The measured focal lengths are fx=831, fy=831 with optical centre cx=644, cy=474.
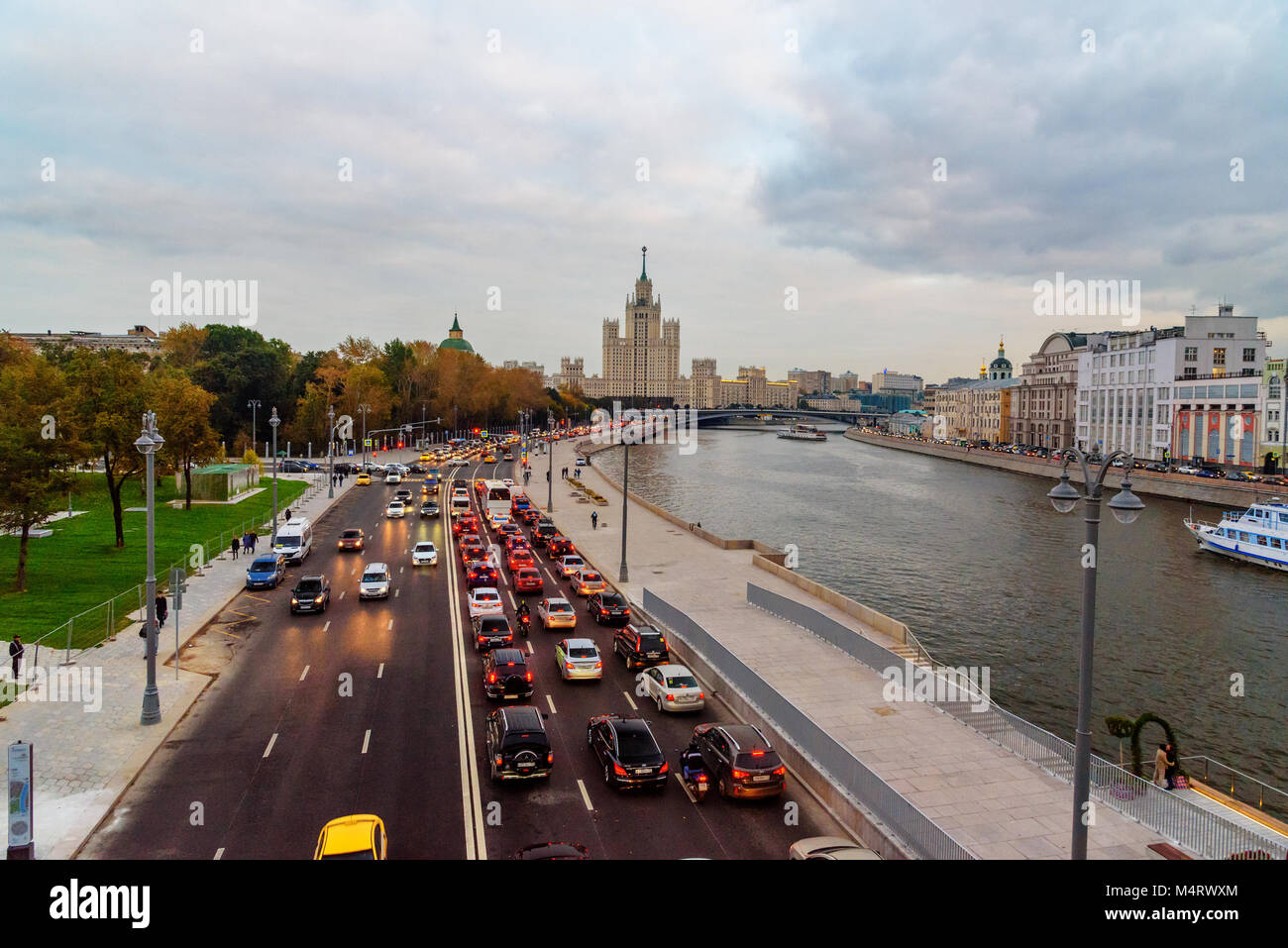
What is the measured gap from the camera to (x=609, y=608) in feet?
86.2

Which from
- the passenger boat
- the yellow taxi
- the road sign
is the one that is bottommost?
the passenger boat

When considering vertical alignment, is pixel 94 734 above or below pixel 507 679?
below

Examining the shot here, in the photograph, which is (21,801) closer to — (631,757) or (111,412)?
(631,757)

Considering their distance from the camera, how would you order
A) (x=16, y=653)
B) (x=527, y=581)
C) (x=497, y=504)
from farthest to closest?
(x=497, y=504) < (x=527, y=581) < (x=16, y=653)

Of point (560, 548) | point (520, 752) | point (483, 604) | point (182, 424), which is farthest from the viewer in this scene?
point (182, 424)

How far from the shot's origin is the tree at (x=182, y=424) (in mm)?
45438

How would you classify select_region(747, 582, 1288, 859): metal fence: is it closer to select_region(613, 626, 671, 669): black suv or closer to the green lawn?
select_region(613, 626, 671, 669): black suv

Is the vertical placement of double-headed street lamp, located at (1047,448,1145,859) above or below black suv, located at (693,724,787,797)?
above

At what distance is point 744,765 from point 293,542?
28.5 metres

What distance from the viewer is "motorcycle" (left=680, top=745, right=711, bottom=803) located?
46.5 feet

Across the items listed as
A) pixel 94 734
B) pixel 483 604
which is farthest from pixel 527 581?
pixel 94 734

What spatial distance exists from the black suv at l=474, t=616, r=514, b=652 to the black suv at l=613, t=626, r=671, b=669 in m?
3.27

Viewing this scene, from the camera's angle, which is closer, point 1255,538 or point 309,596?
point 309,596

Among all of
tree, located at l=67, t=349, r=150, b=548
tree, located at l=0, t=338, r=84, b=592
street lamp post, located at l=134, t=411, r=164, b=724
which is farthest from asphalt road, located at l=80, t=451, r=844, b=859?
tree, located at l=67, t=349, r=150, b=548
